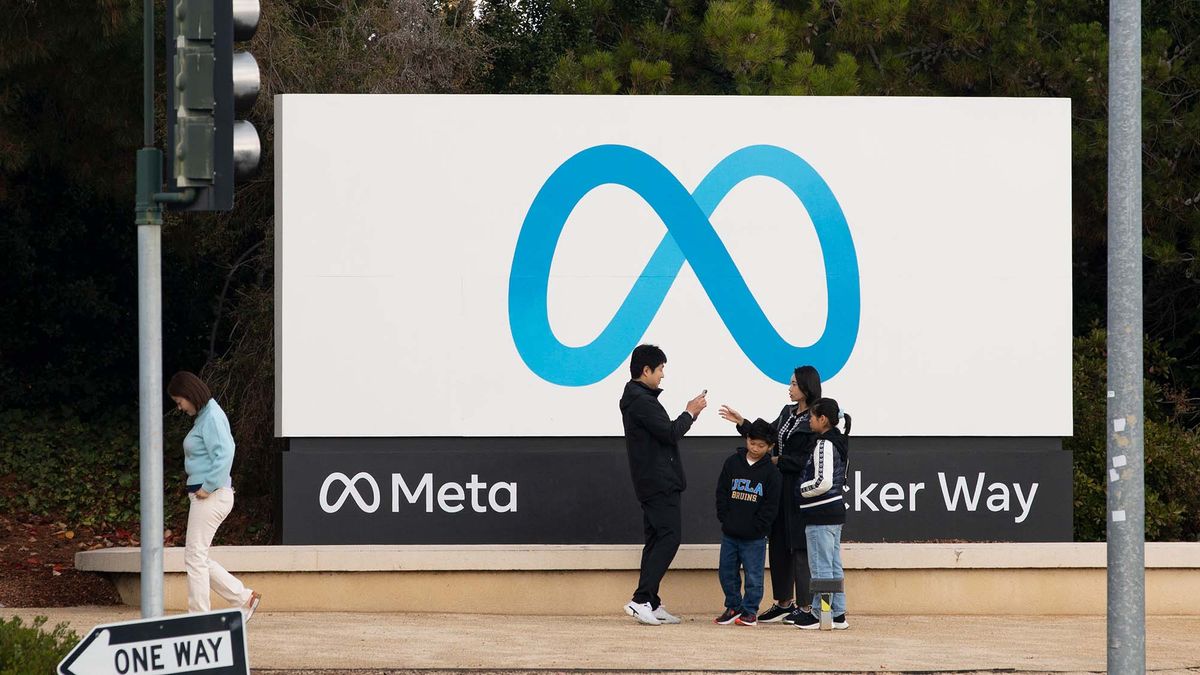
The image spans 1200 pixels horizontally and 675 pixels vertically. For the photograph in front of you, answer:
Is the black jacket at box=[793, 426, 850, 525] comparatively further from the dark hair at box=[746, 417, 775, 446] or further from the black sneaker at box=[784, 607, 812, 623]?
the black sneaker at box=[784, 607, 812, 623]

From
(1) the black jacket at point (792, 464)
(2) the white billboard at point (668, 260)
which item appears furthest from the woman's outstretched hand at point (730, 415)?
(2) the white billboard at point (668, 260)

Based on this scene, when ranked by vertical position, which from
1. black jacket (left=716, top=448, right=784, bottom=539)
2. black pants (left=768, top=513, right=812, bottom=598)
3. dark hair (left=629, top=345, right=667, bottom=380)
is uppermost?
dark hair (left=629, top=345, right=667, bottom=380)

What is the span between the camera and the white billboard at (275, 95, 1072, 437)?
11.5 meters

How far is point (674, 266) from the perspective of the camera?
11750 millimetres

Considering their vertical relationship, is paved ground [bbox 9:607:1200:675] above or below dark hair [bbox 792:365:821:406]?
below

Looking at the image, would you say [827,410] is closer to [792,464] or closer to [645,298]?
[792,464]

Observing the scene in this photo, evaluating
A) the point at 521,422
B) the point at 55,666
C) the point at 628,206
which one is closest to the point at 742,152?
the point at 628,206

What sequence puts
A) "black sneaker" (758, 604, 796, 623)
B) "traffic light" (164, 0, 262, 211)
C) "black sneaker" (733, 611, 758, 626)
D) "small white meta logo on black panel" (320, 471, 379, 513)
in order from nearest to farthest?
"traffic light" (164, 0, 262, 211), "black sneaker" (733, 611, 758, 626), "black sneaker" (758, 604, 796, 623), "small white meta logo on black panel" (320, 471, 379, 513)

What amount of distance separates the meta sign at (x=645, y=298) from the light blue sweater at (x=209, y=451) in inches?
85.7

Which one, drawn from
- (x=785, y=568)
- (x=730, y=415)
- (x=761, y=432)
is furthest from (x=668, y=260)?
(x=785, y=568)

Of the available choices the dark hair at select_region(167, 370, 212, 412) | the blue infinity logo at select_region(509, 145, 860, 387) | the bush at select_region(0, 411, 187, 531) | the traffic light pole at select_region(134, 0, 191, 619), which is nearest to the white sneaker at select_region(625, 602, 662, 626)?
the blue infinity logo at select_region(509, 145, 860, 387)

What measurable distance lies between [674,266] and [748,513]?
2.50 metres

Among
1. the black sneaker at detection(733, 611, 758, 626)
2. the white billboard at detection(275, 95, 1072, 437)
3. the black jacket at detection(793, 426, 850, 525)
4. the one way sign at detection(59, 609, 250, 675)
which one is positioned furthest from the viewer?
the white billboard at detection(275, 95, 1072, 437)

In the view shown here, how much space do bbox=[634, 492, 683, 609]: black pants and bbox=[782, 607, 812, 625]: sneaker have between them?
923mm
